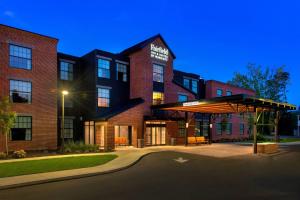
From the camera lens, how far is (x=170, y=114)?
31.8 m

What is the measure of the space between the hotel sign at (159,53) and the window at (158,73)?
1.07 meters

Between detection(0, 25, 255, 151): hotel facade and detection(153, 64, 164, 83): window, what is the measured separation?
3.7 inches

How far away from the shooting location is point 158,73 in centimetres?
3188

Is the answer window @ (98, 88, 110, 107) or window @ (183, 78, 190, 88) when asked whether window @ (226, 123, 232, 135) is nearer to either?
window @ (183, 78, 190, 88)

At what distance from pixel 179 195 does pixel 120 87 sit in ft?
71.5

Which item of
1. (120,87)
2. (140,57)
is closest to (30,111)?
(120,87)

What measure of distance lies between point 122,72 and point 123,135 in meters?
7.12

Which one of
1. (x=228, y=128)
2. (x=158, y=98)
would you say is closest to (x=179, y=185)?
(x=158, y=98)

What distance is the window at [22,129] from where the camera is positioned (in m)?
22.6

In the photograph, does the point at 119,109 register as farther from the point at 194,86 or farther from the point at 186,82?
the point at 194,86

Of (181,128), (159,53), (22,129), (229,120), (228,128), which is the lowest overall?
(228,128)

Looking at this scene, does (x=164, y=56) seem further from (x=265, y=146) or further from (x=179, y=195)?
(x=179, y=195)

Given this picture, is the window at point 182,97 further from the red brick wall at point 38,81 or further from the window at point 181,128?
the red brick wall at point 38,81

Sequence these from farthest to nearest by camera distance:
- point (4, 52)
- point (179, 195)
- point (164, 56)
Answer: point (164, 56), point (4, 52), point (179, 195)
